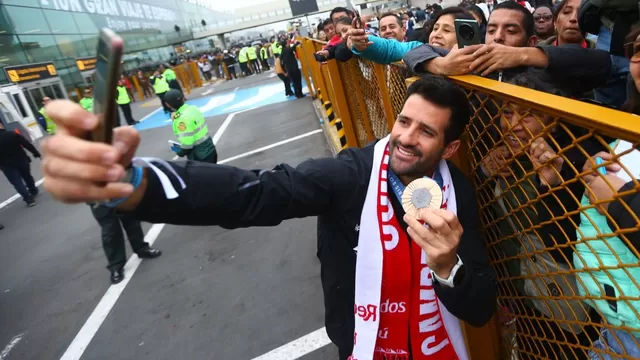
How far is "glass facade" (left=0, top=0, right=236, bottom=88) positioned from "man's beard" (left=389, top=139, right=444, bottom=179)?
20.6 meters

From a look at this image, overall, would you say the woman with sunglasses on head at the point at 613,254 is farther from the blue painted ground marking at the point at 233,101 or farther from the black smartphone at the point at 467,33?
the blue painted ground marking at the point at 233,101

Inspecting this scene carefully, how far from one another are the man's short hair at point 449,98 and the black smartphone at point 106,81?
4.00 ft

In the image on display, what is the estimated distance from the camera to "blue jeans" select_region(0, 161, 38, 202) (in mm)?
7629

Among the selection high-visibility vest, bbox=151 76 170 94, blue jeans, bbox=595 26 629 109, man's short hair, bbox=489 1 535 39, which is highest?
high-visibility vest, bbox=151 76 170 94

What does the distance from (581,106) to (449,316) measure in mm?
1046

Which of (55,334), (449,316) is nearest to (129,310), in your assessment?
(55,334)

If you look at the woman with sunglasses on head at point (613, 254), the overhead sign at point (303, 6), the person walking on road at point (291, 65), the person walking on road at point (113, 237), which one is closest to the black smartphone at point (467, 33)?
the woman with sunglasses on head at point (613, 254)

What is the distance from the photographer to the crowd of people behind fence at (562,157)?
1135 mm

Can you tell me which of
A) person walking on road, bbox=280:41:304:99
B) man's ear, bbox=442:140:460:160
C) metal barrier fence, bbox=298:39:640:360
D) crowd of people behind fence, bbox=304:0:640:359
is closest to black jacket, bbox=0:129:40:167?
person walking on road, bbox=280:41:304:99

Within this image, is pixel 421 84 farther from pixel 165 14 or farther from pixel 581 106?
pixel 165 14

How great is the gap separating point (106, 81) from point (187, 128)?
4702 millimetres

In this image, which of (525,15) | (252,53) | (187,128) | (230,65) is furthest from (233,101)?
(525,15)

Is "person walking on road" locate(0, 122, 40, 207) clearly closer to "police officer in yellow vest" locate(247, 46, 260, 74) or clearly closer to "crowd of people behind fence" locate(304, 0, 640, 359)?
"crowd of people behind fence" locate(304, 0, 640, 359)

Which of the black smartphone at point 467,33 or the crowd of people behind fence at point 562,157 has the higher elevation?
the black smartphone at point 467,33
